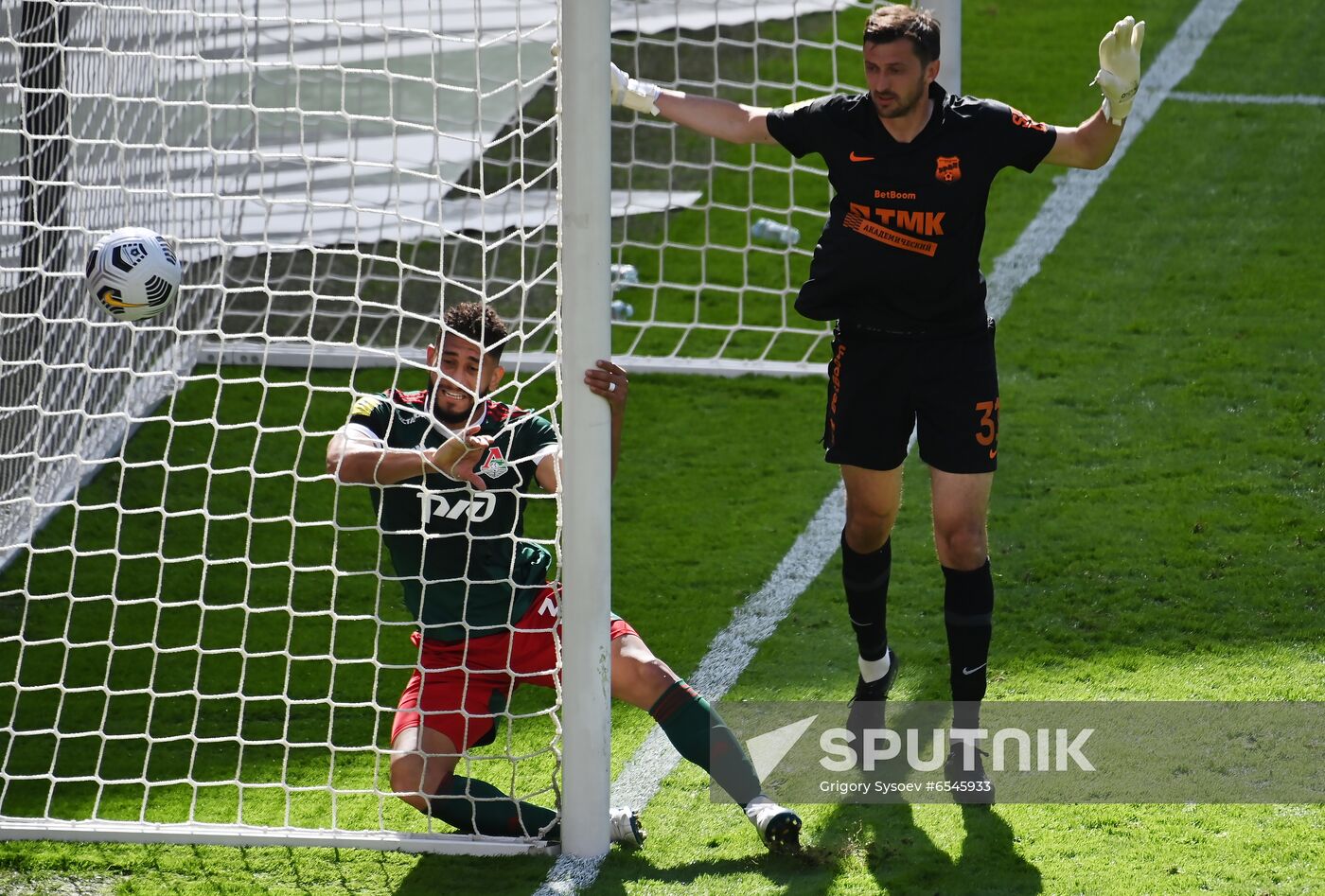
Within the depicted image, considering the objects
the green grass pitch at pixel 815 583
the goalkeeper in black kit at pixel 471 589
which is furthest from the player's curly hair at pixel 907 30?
the green grass pitch at pixel 815 583

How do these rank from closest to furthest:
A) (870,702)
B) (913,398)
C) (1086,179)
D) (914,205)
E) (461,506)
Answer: (914,205)
(913,398)
(461,506)
(870,702)
(1086,179)

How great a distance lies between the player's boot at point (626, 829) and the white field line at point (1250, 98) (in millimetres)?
6546

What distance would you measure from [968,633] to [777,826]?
70 centimetres

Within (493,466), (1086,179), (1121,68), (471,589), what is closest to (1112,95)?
(1121,68)

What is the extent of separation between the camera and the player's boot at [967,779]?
12.5 feet

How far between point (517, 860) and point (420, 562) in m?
0.84

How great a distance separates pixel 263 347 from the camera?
6598 mm

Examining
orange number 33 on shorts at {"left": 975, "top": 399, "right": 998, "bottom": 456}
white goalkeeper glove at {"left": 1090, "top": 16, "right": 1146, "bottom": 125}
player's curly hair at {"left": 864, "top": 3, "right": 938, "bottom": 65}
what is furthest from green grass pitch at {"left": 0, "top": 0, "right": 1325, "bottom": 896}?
player's curly hair at {"left": 864, "top": 3, "right": 938, "bottom": 65}

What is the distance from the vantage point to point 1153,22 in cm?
978

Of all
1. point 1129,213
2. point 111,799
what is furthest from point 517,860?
point 1129,213

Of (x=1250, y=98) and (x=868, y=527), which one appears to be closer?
(x=868, y=527)

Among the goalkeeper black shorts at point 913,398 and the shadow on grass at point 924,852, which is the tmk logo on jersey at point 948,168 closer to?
the goalkeeper black shorts at point 913,398

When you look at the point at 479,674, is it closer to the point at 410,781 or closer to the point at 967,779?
the point at 410,781

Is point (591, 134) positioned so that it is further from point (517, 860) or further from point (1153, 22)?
point (1153, 22)
